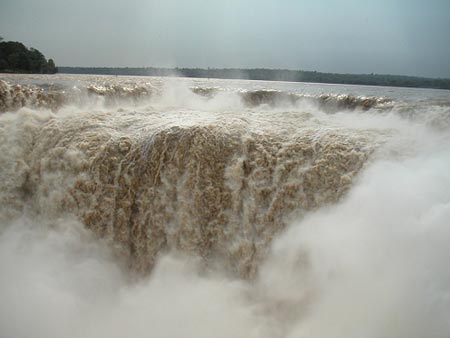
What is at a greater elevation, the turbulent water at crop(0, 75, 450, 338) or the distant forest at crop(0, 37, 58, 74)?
the distant forest at crop(0, 37, 58, 74)

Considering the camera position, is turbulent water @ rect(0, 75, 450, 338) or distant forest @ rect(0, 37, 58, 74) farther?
distant forest @ rect(0, 37, 58, 74)

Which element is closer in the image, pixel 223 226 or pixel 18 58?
pixel 223 226

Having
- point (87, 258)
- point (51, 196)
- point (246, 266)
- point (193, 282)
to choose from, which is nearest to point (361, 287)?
point (246, 266)

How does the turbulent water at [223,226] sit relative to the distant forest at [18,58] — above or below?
below

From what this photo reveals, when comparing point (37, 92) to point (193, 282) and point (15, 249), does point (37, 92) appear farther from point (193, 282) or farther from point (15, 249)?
point (193, 282)

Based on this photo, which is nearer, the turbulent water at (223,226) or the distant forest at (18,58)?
the turbulent water at (223,226)
